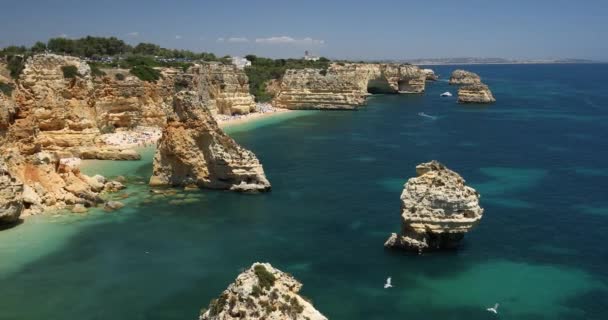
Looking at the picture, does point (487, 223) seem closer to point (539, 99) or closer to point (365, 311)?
point (365, 311)

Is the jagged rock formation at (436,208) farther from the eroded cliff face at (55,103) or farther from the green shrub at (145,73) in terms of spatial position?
the green shrub at (145,73)

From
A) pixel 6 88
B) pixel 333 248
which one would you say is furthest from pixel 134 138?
pixel 333 248

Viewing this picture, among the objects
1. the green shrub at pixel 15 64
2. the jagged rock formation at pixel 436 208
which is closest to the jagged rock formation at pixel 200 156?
the jagged rock formation at pixel 436 208

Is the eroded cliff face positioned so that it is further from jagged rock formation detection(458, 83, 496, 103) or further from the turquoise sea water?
jagged rock formation detection(458, 83, 496, 103)

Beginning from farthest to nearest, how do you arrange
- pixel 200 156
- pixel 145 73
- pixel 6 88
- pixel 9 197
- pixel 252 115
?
pixel 252 115 < pixel 145 73 < pixel 6 88 < pixel 200 156 < pixel 9 197

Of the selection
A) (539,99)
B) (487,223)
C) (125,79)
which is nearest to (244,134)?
(125,79)

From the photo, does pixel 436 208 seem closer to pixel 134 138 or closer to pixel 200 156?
pixel 200 156
